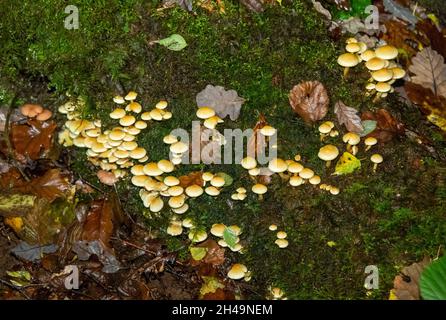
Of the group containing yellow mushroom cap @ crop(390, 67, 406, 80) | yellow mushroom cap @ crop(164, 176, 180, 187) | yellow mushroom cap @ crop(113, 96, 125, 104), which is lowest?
yellow mushroom cap @ crop(164, 176, 180, 187)

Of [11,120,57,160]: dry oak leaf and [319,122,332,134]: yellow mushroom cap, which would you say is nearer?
[319,122,332,134]: yellow mushroom cap

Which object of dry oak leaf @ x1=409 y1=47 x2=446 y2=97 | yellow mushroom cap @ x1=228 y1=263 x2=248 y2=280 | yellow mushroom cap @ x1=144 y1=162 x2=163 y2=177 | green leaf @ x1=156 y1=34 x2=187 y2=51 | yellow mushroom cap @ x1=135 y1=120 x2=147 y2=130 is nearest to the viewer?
yellow mushroom cap @ x1=228 y1=263 x2=248 y2=280

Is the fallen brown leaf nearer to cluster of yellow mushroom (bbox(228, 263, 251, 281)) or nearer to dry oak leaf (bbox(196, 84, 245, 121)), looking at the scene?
dry oak leaf (bbox(196, 84, 245, 121))

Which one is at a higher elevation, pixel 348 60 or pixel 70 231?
pixel 348 60

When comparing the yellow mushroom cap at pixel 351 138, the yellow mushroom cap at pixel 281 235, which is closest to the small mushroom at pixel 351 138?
the yellow mushroom cap at pixel 351 138

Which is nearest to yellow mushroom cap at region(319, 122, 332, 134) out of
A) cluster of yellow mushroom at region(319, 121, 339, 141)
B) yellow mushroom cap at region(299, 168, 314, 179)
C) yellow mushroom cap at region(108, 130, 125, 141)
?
cluster of yellow mushroom at region(319, 121, 339, 141)

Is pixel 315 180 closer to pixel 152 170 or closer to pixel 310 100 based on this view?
pixel 310 100

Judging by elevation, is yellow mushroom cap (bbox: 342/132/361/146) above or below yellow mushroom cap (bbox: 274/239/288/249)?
above
